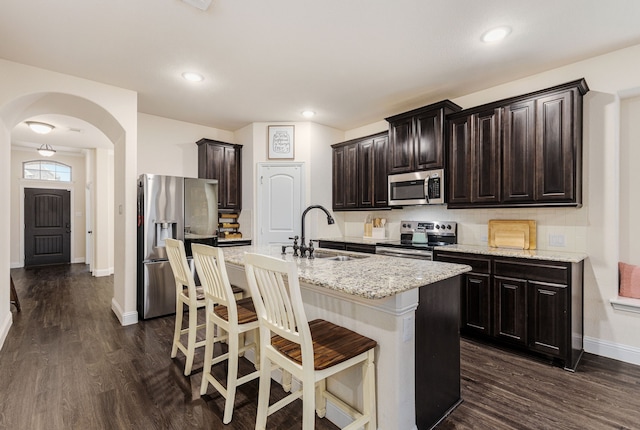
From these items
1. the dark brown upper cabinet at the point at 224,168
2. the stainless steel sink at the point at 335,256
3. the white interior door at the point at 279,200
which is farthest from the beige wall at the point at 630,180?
the dark brown upper cabinet at the point at 224,168

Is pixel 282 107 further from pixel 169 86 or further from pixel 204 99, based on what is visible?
pixel 169 86

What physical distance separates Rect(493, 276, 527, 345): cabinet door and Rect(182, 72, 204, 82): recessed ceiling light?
361 cm

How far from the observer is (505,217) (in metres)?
3.40

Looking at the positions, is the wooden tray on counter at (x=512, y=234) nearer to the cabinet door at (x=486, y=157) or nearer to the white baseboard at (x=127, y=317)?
the cabinet door at (x=486, y=157)

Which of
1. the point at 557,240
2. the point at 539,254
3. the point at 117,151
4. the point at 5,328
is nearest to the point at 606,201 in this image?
the point at 557,240

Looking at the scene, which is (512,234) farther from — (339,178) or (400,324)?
(339,178)

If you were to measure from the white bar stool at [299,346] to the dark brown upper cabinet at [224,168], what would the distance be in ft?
11.6

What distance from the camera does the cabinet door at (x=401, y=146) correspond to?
3.86 meters

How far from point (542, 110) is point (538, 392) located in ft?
7.83

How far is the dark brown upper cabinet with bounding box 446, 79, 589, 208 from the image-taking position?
2.71 meters

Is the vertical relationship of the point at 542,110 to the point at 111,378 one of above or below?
above

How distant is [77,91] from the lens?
3.25m

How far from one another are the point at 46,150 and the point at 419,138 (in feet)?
24.2

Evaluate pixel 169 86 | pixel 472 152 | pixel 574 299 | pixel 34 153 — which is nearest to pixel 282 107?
pixel 169 86
